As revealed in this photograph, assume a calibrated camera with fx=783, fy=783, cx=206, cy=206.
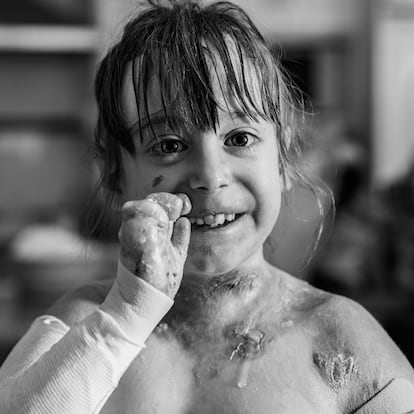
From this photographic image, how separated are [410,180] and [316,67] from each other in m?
0.91

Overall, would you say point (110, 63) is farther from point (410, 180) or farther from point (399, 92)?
point (399, 92)

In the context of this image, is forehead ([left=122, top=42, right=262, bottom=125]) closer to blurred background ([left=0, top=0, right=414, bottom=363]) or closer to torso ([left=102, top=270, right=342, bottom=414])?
torso ([left=102, top=270, right=342, bottom=414])

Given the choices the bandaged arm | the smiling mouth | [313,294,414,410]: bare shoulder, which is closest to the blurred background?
[313,294,414,410]: bare shoulder

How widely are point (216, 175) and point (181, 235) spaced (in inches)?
2.9

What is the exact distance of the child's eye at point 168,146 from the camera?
82 cm

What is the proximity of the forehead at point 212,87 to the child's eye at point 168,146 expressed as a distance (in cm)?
3

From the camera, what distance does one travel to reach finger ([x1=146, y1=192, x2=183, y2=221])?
2.51ft

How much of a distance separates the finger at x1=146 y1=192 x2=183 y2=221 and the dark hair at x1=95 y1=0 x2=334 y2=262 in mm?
82

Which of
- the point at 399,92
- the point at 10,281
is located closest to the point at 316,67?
the point at 399,92

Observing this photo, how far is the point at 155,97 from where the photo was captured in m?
0.82

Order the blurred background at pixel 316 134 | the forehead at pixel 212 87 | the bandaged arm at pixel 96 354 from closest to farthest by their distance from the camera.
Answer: the bandaged arm at pixel 96 354 → the forehead at pixel 212 87 → the blurred background at pixel 316 134

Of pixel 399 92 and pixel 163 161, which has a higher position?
pixel 163 161

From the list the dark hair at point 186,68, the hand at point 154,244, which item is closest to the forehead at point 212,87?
the dark hair at point 186,68

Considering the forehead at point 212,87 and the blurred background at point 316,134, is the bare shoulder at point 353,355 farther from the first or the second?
the blurred background at point 316,134
